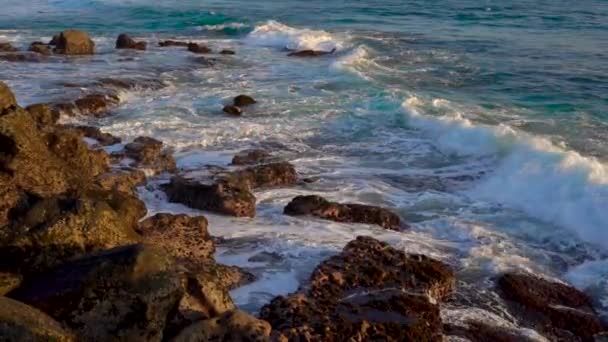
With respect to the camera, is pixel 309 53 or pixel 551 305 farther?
pixel 309 53

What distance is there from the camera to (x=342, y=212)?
11047 mm

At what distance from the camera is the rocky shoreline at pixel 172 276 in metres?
5.52

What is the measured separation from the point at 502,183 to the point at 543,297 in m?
5.18

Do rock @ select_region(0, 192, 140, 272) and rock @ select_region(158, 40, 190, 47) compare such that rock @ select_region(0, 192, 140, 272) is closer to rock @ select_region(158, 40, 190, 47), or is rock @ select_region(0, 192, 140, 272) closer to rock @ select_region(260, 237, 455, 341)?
rock @ select_region(260, 237, 455, 341)

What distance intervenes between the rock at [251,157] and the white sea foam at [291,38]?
1667 centimetres

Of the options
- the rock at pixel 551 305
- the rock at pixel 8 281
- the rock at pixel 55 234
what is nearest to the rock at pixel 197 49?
the rock at pixel 551 305

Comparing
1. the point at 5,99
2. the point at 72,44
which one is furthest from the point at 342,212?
the point at 72,44

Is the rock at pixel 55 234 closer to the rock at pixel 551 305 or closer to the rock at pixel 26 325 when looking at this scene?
the rock at pixel 26 325

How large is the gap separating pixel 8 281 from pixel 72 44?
75.5 ft

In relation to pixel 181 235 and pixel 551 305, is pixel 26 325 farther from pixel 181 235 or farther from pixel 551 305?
pixel 551 305

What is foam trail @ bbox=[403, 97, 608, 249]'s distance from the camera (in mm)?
11844

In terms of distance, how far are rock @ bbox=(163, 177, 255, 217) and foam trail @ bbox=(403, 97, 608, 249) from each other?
4286 mm

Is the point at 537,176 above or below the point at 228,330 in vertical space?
below

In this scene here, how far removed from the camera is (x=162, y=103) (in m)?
19.5
